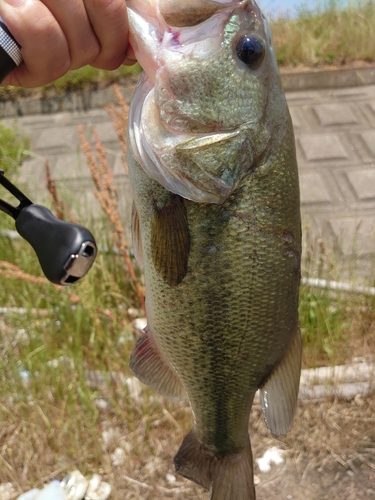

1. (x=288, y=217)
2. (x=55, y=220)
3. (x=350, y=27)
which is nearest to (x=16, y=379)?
(x=55, y=220)

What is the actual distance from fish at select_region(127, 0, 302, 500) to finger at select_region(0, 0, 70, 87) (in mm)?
139

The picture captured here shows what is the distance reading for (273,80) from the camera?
0.87m

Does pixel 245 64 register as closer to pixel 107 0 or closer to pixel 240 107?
pixel 240 107

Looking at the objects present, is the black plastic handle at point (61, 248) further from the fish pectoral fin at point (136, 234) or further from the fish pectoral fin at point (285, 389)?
the fish pectoral fin at point (285, 389)

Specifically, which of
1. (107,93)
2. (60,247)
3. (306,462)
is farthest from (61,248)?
(107,93)

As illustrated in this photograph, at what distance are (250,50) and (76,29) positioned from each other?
0.32 meters

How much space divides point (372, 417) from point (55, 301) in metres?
1.43

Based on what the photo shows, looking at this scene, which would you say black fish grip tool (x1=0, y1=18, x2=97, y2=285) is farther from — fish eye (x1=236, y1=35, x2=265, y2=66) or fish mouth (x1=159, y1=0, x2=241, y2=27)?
fish eye (x1=236, y1=35, x2=265, y2=66)

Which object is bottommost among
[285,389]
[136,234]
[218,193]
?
[285,389]

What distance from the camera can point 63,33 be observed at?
0.84 m

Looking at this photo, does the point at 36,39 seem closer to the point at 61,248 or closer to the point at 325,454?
the point at 61,248

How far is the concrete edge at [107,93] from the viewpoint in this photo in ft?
15.0

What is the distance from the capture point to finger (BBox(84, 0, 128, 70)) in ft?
2.63

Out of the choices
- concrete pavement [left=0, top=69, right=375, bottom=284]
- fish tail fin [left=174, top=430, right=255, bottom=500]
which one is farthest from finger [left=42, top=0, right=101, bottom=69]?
concrete pavement [left=0, top=69, right=375, bottom=284]
